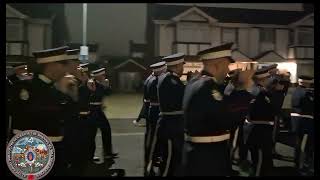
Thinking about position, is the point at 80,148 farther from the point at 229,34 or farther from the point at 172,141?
the point at 229,34

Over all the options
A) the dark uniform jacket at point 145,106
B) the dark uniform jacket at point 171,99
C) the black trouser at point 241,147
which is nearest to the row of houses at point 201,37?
the dark uniform jacket at point 171,99

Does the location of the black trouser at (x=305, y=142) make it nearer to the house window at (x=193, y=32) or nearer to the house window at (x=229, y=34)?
the house window at (x=229, y=34)

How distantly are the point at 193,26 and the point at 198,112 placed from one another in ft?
6.25

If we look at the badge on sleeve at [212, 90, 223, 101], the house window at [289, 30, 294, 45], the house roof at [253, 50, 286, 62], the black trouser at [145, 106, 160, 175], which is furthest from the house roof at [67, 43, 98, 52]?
the house window at [289, 30, 294, 45]

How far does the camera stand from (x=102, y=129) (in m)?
5.66

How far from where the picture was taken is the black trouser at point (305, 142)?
551cm

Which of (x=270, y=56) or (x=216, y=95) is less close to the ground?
(x=270, y=56)

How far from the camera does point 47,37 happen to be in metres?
4.85

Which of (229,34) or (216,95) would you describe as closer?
(216,95)

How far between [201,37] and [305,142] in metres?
1.94

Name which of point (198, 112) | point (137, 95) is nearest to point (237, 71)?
point (137, 95)

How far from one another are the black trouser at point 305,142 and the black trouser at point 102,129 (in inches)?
95.8

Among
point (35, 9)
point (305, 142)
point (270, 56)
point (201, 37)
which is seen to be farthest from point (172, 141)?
point (35, 9)

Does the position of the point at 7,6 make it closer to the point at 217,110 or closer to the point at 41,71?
the point at 41,71
